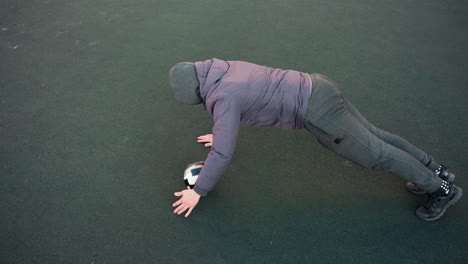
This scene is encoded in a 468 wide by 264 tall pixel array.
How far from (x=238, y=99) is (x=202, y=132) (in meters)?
0.89

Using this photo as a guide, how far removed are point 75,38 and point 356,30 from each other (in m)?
2.94

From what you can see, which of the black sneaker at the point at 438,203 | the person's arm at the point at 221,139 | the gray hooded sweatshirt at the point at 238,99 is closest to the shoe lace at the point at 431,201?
the black sneaker at the point at 438,203

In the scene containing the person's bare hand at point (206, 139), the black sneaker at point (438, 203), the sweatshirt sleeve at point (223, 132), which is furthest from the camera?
the person's bare hand at point (206, 139)

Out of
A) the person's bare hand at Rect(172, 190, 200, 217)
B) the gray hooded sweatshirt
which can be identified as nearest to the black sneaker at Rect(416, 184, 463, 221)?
the gray hooded sweatshirt

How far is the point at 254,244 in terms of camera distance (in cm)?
198

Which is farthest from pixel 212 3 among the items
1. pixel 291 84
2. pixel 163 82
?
pixel 291 84

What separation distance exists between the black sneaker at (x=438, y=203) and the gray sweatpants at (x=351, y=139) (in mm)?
113

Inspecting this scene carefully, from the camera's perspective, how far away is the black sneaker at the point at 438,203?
199 centimetres

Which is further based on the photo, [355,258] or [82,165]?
[82,165]

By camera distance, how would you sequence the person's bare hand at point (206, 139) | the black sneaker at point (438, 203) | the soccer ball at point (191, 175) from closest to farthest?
the black sneaker at point (438, 203) < the soccer ball at point (191, 175) < the person's bare hand at point (206, 139)

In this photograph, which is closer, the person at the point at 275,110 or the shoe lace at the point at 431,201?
the person at the point at 275,110

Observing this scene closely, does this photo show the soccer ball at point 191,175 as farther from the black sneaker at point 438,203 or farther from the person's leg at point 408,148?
the black sneaker at point 438,203

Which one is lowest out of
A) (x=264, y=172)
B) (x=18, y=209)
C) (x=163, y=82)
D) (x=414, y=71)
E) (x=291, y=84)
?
(x=18, y=209)

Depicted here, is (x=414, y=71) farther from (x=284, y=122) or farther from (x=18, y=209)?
(x=18, y=209)
